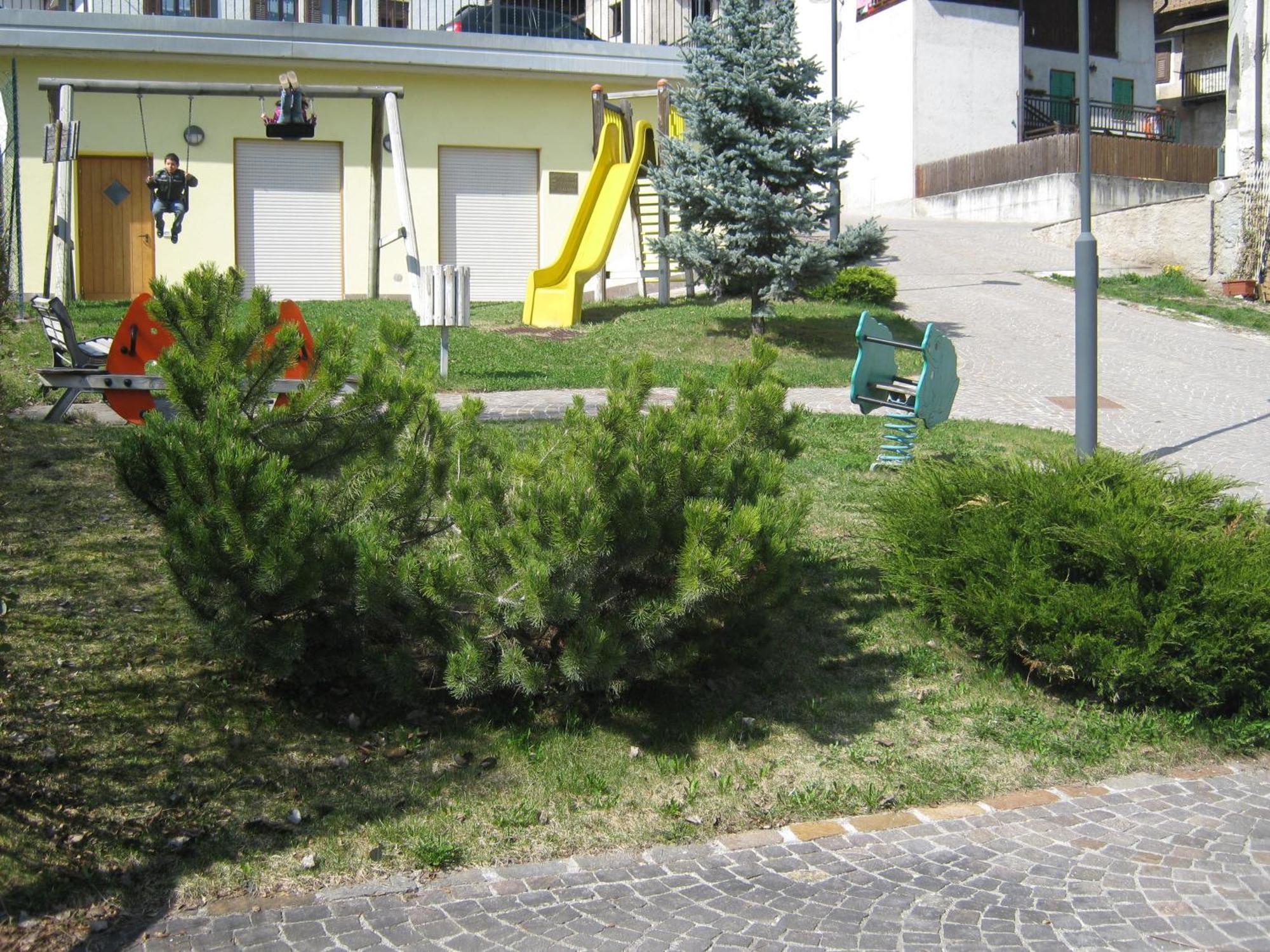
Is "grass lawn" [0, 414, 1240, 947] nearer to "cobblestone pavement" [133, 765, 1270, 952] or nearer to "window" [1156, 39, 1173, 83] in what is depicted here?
"cobblestone pavement" [133, 765, 1270, 952]

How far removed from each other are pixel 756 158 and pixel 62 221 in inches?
323

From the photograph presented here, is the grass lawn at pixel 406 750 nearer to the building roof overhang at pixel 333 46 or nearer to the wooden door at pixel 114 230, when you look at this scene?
the building roof overhang at pixel 333 46

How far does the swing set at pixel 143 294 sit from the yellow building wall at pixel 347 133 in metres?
0.58

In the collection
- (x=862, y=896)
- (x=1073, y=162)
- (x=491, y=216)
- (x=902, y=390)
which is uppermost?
(x=1073, y=162)

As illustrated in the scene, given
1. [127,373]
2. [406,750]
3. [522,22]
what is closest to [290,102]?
[127,373]

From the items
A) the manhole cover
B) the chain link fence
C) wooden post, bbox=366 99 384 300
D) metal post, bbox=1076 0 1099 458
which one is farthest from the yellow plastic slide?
metal post, bbox=1076 0 1099 458

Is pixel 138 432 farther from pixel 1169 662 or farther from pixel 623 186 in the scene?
pixel 623 186

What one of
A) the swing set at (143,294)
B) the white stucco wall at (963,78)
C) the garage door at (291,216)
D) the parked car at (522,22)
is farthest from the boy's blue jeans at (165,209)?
the white stucco wall at (963,78)

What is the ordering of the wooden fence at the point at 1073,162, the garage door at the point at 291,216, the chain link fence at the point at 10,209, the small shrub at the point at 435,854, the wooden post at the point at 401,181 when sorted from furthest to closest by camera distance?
the wooden fence at the point at 1073,162, the garage door at the point at 291,216, the wooden post at the point at 401,181, the chain link fence at the point at 10,209, the small shrub at the point at 435,854

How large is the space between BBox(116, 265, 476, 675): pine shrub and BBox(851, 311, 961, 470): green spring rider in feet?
14.1

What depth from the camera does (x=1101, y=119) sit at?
38.6m

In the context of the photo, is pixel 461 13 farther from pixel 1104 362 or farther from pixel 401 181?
pixel 1104 362

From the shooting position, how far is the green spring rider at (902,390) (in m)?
9.31

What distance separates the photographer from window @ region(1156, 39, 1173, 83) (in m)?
45.7
